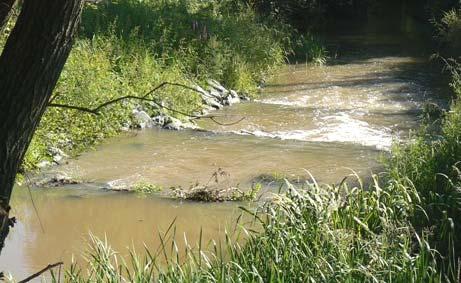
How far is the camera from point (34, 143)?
941cm

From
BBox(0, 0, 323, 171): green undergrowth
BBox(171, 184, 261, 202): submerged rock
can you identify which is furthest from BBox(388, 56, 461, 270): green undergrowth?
BBox(0, 0, 323, 171): green undergrowth

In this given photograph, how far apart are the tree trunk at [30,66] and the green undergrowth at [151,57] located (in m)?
6.60

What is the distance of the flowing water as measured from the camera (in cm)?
730

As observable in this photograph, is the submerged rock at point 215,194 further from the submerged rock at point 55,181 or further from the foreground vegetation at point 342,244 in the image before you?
the foreground vegetation at point 342,244

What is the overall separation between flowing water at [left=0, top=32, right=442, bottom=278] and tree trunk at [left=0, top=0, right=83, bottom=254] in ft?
5.39

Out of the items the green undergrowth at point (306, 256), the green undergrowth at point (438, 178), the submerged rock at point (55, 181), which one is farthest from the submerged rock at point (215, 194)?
the green undergrowth at point (306, 256)

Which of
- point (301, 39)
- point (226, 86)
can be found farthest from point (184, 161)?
point (301, 39)

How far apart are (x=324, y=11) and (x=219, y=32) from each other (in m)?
8.97

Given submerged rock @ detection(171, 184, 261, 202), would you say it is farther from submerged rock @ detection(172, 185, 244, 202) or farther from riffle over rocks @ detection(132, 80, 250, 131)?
riffle over rocks @ detection(132, 80, 250, 131)

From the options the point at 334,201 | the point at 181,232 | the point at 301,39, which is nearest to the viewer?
the point at 334,201

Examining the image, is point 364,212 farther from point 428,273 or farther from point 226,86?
point 226,86

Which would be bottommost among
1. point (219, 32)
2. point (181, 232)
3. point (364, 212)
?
point (181, 232)

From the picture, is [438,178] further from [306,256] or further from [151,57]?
[151,57]

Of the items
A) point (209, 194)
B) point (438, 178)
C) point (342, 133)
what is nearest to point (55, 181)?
point (209, 194)
